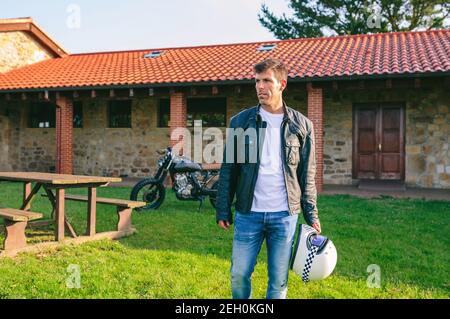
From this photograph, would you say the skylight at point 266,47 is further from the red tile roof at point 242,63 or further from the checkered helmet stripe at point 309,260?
the checkered helmet stripe at point 309,260

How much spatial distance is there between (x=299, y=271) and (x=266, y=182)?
59 cm

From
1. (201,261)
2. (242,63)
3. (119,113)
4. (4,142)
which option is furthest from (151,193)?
(4,142)

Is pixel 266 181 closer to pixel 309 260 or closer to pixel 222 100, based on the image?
pixel 309 260

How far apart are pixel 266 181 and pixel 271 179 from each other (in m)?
0.03

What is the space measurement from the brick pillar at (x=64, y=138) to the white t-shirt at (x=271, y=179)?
10724 mm

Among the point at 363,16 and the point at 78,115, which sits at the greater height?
the point at 363,16

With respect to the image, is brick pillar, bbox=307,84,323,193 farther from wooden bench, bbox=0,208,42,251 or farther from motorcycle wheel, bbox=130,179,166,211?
wooden bench, bbox=0,208,42,251

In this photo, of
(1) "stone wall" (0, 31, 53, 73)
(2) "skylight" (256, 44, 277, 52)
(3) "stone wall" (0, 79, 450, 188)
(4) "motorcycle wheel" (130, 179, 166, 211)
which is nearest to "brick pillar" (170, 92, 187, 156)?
(3) "stone wall" (0, 79, 450, 188)

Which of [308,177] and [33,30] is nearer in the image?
[308,177]

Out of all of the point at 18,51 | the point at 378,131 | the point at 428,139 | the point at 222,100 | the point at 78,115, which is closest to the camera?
the point at 428,139

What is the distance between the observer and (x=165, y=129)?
12750 mm

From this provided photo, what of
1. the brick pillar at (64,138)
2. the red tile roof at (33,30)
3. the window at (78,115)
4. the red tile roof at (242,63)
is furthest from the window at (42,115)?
the red tile roof at (33,30)

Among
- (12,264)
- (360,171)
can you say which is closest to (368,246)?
(12,264)

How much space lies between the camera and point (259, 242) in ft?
8.26
